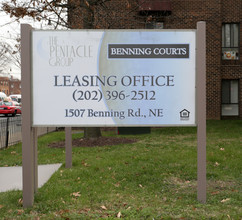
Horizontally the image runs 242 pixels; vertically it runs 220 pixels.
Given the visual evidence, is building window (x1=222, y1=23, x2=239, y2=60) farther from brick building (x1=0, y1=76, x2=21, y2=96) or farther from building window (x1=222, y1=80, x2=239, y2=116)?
brick building (x1=0, y1=76, x2=21, y2=96)

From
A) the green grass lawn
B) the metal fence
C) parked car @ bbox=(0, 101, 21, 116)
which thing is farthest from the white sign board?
parked car @ bbox=(0, 101, 21, 116)

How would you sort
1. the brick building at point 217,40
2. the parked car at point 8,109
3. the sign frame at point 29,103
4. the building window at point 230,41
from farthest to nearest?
1. the parked car at point 8,109
2. the building window at point 230,41
3. the brick building at point 217,40
4. the sign frame at point 29,103

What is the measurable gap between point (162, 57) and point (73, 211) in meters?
2.46

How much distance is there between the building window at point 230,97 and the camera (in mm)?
20219

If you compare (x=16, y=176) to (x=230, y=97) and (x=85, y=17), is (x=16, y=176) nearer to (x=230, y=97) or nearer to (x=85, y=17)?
(x=85, y=17)

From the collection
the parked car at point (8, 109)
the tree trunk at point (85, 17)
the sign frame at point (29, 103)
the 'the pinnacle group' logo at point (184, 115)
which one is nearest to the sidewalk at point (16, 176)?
the sign frame at point (29, 103)

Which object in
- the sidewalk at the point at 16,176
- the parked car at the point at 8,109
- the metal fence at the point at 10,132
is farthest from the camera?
the parked car at the point at 8,109

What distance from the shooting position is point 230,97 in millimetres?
20344

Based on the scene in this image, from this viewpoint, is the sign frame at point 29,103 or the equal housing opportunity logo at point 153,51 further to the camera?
the equal housing opportunity logo at point 153,51

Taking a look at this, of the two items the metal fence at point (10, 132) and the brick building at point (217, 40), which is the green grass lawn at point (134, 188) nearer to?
the metal fence at point (10, 132)

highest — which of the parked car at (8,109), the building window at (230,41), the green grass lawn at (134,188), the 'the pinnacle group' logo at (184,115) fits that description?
the building window at (230,41)

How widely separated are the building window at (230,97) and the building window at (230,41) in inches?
62.4

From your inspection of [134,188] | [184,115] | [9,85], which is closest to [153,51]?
[184,115]

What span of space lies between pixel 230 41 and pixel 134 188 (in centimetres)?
1697
